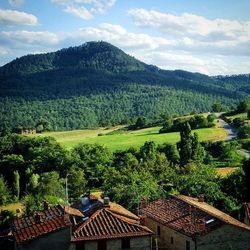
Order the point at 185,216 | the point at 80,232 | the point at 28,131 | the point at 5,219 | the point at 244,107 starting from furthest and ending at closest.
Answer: the point at 28,131 < the point at 244,107 < the point at 5,219 < the point at 185,216 < the point at 80,232

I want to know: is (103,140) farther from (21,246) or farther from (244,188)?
(21,246)

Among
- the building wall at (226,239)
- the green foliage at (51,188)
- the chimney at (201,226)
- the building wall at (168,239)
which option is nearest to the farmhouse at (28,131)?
the green foliage at (51,188)

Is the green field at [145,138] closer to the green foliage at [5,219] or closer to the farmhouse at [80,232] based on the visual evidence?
the green foliage at [5,219]

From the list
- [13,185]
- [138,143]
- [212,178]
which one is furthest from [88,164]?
[212,178]

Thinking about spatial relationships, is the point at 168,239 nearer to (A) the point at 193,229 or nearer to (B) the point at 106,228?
(A) the point at 193,229

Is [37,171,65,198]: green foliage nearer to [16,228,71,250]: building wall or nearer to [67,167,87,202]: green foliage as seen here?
[67,167,87,202]: green foliage

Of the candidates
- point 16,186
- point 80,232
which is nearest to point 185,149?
point 16,186

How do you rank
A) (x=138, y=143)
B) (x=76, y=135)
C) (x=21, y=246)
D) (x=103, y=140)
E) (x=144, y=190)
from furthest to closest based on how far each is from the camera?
(x=76, y=135) < (x=103, y=140) < (x=138, y=143) < (x=144, y=190) < (x=21, y=246)
